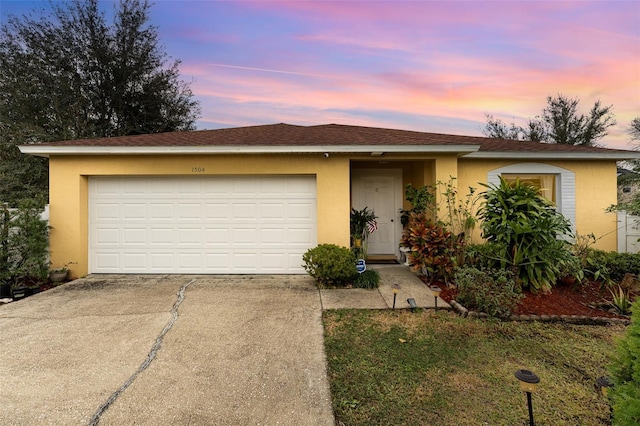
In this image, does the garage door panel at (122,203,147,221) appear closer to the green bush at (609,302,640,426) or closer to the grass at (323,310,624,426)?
the grass at (323,310,624,426)

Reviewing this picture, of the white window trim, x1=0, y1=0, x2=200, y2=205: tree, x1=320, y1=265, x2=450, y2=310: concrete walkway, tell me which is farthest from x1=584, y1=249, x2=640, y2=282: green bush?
x1=0, y1=0, x2=200, y2=205: tree

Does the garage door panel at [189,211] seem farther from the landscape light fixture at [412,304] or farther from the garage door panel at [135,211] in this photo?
the landscape light fixture at [412,304]

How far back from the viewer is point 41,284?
646 centimetres

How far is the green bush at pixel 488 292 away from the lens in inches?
177

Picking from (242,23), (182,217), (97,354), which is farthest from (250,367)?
(242,23)

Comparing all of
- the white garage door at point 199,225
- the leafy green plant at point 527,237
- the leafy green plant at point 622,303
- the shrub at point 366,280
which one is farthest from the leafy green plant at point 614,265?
the white garage door at point 199,225

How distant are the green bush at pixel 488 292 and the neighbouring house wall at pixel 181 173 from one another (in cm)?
265

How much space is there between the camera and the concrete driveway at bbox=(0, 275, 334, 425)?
2.54 meters

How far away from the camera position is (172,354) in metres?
3.50

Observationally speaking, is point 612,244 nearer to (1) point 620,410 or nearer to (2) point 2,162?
(1) point 620,410

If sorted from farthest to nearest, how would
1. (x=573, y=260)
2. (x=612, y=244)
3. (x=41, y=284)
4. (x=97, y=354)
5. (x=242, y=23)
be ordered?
1. (x=242, y=23)
2. (x=612, y=244)
3. (x=41, y=284)
4. (x=573, y=260)
5. (x=97, y=354)

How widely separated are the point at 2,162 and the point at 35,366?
45.2 feet

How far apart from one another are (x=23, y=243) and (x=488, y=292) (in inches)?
334

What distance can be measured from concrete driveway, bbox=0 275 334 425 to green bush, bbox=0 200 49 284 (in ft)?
3.03
